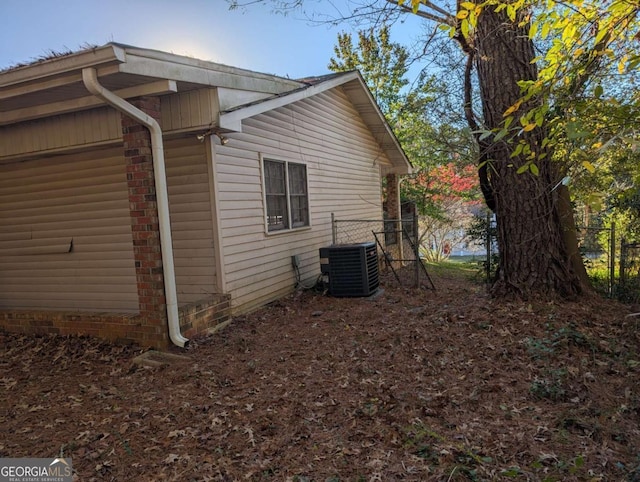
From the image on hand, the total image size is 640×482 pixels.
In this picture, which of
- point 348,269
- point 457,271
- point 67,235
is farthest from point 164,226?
point 457,271

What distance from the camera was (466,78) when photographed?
6.30 meters

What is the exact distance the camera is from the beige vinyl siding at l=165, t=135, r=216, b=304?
540 centimetres

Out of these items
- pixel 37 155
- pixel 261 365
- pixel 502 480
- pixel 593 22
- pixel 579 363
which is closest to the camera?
pixel 502 480

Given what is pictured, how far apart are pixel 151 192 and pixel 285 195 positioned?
111 inches

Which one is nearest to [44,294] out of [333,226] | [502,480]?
[333,226]

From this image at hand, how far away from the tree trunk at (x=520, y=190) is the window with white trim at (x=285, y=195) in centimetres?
326

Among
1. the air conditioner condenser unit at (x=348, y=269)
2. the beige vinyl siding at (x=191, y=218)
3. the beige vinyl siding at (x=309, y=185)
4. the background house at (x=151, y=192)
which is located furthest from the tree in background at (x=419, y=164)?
the beige vinyl siding at (x=191, y=218)

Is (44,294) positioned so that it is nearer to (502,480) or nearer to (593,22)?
(502,480)

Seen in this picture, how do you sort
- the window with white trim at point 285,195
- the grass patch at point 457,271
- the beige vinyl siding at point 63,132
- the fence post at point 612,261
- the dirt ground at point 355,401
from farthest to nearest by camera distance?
the grass patch at point 457,271 < the window with white trim at point 285,195 < the fence post at point 612,261 < the beige vinyl siding at point 63,132 < the dirt ground at point 355,401

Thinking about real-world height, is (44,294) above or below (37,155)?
below

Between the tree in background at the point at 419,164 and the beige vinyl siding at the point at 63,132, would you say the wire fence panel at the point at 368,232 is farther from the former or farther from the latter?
the beige vinyl siding at the point at 63,132

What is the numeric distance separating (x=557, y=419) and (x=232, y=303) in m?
3.92

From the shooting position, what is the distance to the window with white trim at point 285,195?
6.67m

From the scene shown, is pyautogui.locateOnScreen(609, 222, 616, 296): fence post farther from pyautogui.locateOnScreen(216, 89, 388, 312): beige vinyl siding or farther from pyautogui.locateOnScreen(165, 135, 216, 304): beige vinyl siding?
pyautogui.locateOnScreen(165, 135, 216, 304): beige vinyl siding
